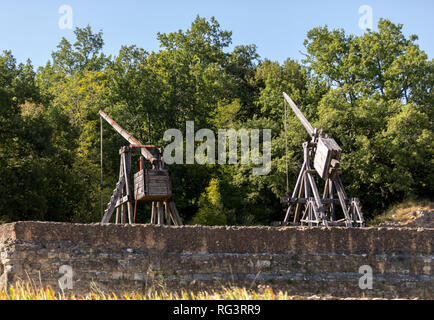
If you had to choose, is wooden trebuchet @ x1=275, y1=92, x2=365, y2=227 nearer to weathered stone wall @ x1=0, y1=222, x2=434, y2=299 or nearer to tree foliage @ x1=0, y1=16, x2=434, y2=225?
weathered stone wall @ x1=0, y1=222, x2=434, y2=299

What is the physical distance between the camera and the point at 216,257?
14.7 m

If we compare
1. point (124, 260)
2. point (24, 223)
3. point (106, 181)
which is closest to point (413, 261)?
point (124, 260)

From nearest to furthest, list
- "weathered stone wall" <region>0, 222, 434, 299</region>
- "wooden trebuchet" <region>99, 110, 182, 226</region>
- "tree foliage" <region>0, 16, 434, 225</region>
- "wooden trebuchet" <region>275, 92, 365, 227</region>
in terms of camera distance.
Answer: "weathered stone wall" <region>0, 222, 434, 299</region>
"wooden trebuchet" <region>99, 110, 182, 226</region>
"wooden trebuchet" <region>275, 92, 365, 227</region>
"tree foliage" <region>0, 16, 434, 225</region>

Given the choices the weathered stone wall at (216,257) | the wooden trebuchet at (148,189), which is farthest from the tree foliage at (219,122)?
the weathered stone wall at (216,257)

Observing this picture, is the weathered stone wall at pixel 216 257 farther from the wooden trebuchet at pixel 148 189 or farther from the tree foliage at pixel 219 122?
the tree foliage at pixel 219 122

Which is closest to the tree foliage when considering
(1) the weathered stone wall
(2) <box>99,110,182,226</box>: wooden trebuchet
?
(2) <box>99,110,182,226</box>: wooden trebuchet

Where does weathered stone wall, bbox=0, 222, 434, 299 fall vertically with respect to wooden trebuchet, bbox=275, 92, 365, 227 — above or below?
below

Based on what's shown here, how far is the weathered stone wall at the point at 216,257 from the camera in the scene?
14297 millimetres

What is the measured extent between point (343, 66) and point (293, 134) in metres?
6.03

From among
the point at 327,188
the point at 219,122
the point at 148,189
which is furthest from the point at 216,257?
the point at 219,122

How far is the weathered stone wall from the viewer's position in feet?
46.9

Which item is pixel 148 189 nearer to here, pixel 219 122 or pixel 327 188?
pixel 327 188

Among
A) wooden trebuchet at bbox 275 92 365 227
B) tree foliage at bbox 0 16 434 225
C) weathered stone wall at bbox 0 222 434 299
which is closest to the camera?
weathered stone wall at bbox 0 222 434 299
